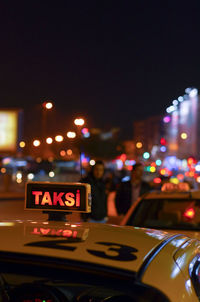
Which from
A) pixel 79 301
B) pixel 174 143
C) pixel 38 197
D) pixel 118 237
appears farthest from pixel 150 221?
pixel 174 143

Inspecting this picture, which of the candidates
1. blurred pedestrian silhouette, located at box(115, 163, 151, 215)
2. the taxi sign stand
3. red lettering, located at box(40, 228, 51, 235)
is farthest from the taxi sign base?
blurred pedestrian silhouette, located at box(115, 163, 151, 215)

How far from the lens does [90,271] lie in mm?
2338

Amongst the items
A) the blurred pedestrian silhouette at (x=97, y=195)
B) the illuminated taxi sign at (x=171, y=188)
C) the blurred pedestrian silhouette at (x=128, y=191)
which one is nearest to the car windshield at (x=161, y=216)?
the illuminated taxi sign at (x=171, y=188)

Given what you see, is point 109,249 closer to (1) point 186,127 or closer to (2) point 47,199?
(2) point 47,199

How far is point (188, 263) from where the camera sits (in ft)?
9.07

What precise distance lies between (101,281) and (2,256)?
0.45 metres

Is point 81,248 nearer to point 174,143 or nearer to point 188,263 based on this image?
point 188,263

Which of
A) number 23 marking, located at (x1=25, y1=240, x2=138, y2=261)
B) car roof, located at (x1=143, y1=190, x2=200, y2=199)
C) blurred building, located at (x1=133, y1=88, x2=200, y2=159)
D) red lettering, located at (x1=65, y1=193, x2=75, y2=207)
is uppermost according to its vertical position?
blurred building, located at (x1=133, y1=88, x2=200, y2=159)

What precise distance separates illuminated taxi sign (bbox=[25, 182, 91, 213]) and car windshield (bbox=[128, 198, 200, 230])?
128 inches

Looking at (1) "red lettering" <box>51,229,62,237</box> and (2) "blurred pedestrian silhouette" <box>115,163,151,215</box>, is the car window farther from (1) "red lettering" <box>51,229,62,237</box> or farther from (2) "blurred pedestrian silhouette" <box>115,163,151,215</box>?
(2) "blurred pedestrian silhouette" <box>115,163,151,215</box>

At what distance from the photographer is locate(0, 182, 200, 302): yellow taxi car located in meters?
2.32

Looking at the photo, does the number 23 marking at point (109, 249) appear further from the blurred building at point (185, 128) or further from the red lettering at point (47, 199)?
the blurred building at point (185, 128)

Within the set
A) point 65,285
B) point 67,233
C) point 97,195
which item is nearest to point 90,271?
point 65,285

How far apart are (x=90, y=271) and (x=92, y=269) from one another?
1 cm
